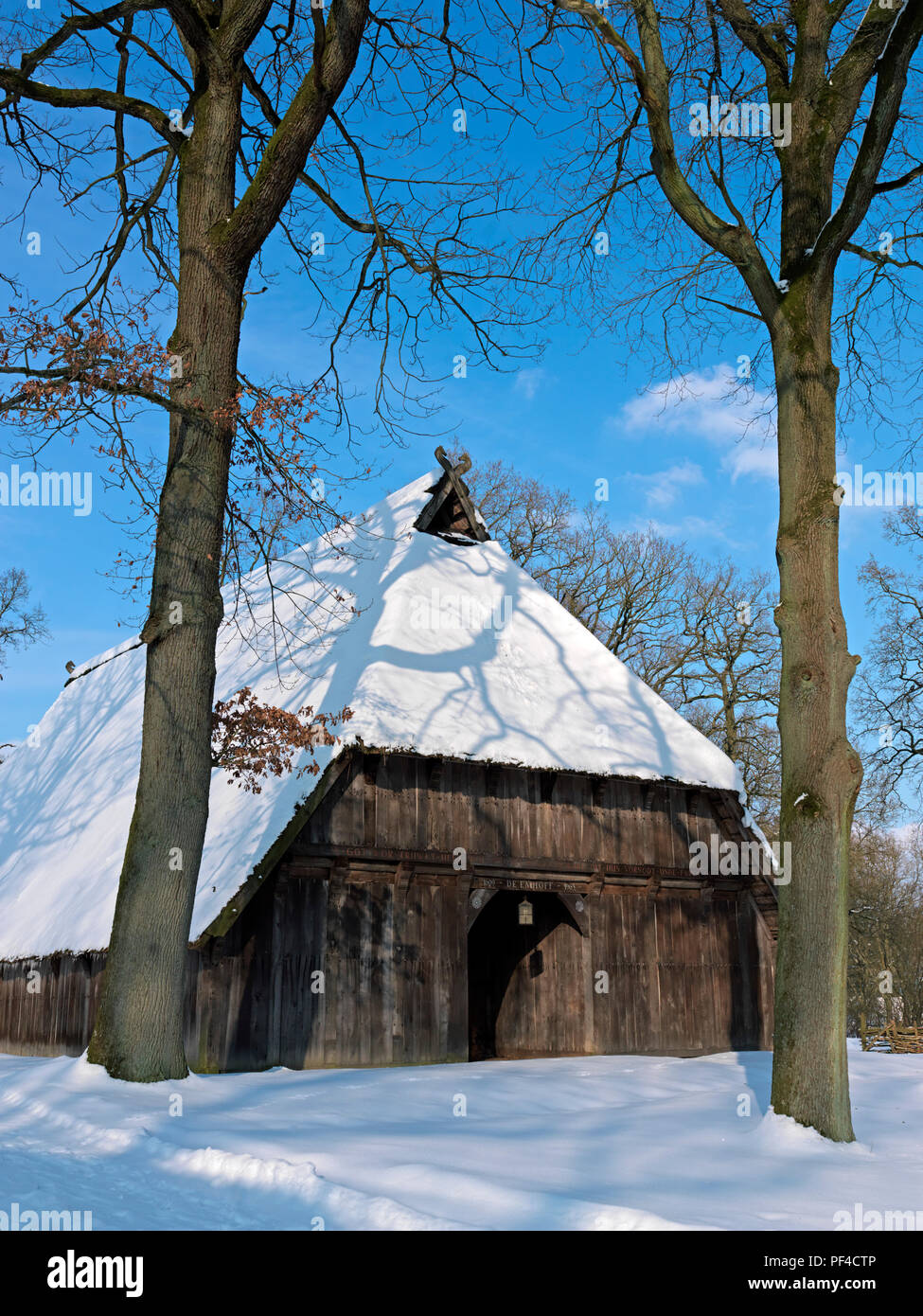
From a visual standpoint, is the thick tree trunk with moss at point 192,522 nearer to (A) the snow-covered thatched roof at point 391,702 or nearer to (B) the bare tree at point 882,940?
(A) the snow-covered thatched roof at point 391,702

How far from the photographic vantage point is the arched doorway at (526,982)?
54.5ft

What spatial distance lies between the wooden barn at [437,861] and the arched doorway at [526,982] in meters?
0.04

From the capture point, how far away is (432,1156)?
6.31m

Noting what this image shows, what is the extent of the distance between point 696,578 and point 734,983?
61.2 ft

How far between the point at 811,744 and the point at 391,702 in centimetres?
734

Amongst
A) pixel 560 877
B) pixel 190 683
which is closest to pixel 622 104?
pixel 190 683

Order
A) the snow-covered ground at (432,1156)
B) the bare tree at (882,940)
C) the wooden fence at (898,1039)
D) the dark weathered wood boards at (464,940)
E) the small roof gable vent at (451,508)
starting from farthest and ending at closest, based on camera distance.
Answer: the bare tree at (882,940) < the wooden fence at (898,1039) < the small roof gable vent at (451,508) < the dark weathered wood boards at (464,940) < the snow-covered ground at (432,1156)

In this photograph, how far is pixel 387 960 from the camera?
14086 mm

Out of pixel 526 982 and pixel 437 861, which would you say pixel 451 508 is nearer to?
pixel 437 861

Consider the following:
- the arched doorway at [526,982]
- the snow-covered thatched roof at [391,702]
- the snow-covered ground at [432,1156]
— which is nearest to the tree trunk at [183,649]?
the snow-covered ground at [432,1156]

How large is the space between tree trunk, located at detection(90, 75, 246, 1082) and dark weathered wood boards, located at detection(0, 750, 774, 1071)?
10.8ft

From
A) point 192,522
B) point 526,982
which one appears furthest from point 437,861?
point 192,522

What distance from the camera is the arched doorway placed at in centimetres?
1662

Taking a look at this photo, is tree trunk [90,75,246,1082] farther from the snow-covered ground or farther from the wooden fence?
the wooden fence
